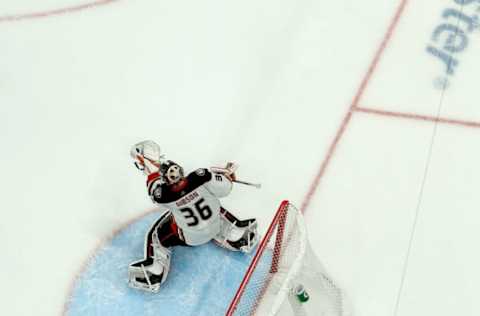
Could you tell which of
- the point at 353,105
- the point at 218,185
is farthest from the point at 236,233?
the point at 353,105

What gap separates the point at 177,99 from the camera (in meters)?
4.05

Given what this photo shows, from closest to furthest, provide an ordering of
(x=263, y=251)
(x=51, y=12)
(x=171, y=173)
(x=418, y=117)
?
(x=263, y=251), (x=171, y=173), (x=418, y=117), (x=51, y=12)

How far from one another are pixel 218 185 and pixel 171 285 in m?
0.60

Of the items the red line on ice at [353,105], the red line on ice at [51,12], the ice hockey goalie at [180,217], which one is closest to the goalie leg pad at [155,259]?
the ice hockey goalie at [180,217]

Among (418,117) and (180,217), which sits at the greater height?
(418,117)

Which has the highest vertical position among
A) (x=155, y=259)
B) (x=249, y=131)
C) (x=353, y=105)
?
(x=353, y=105)

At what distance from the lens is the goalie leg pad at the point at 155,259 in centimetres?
316

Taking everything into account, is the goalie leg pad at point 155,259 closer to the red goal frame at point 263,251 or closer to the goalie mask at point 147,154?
the goalie mask at point 147,154

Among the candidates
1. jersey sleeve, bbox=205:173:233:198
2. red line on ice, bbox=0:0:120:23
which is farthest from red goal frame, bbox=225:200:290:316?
red line on ice, bbox=0:0:120:23

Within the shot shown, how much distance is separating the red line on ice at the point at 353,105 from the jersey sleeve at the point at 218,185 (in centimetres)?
54

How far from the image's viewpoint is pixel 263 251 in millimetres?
2582

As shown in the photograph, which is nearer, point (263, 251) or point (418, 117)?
point (263, 251)

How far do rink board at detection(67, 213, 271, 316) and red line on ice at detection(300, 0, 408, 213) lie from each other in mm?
492

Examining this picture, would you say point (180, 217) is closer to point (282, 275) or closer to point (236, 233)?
point (236, 233)
